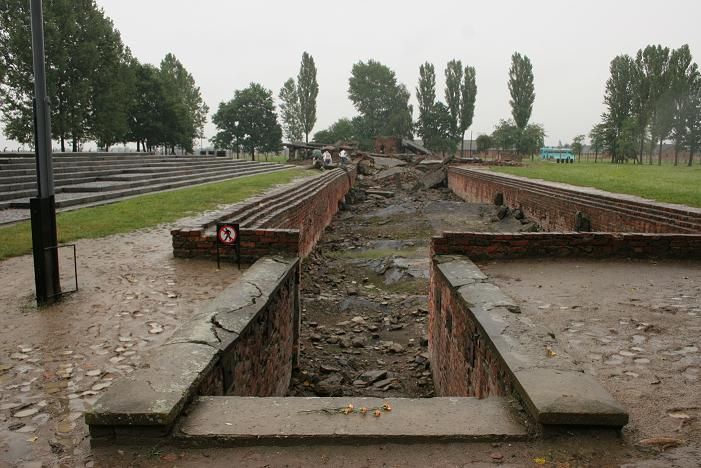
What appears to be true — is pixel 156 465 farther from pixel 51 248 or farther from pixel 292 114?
pixel 292 114

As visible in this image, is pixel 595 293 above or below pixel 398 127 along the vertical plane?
below

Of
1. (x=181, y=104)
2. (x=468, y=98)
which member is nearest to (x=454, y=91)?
(x=468, y=98)

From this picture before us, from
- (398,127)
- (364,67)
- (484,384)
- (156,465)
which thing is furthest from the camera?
(364,67)

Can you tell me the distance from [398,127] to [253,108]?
22536mm

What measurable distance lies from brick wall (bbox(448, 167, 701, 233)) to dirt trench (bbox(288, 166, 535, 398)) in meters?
0.78

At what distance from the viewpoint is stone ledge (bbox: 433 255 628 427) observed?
2463mm

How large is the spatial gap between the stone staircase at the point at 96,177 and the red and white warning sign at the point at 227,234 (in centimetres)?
602

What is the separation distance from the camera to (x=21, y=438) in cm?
242

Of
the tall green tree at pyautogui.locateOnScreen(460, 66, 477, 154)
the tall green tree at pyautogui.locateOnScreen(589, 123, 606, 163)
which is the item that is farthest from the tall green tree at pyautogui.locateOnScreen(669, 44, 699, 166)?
the tall green tree at pyautogui.locateOnScreen(460, 66, 477, 154)

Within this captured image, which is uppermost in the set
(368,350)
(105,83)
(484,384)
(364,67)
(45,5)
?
(364,67)

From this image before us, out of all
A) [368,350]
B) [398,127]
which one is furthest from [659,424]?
[398,127]

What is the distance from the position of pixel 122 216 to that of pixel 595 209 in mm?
9535

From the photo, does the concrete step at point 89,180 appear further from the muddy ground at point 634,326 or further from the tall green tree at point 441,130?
the tall green tree at point 441,130

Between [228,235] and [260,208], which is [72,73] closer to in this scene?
[260,208]
